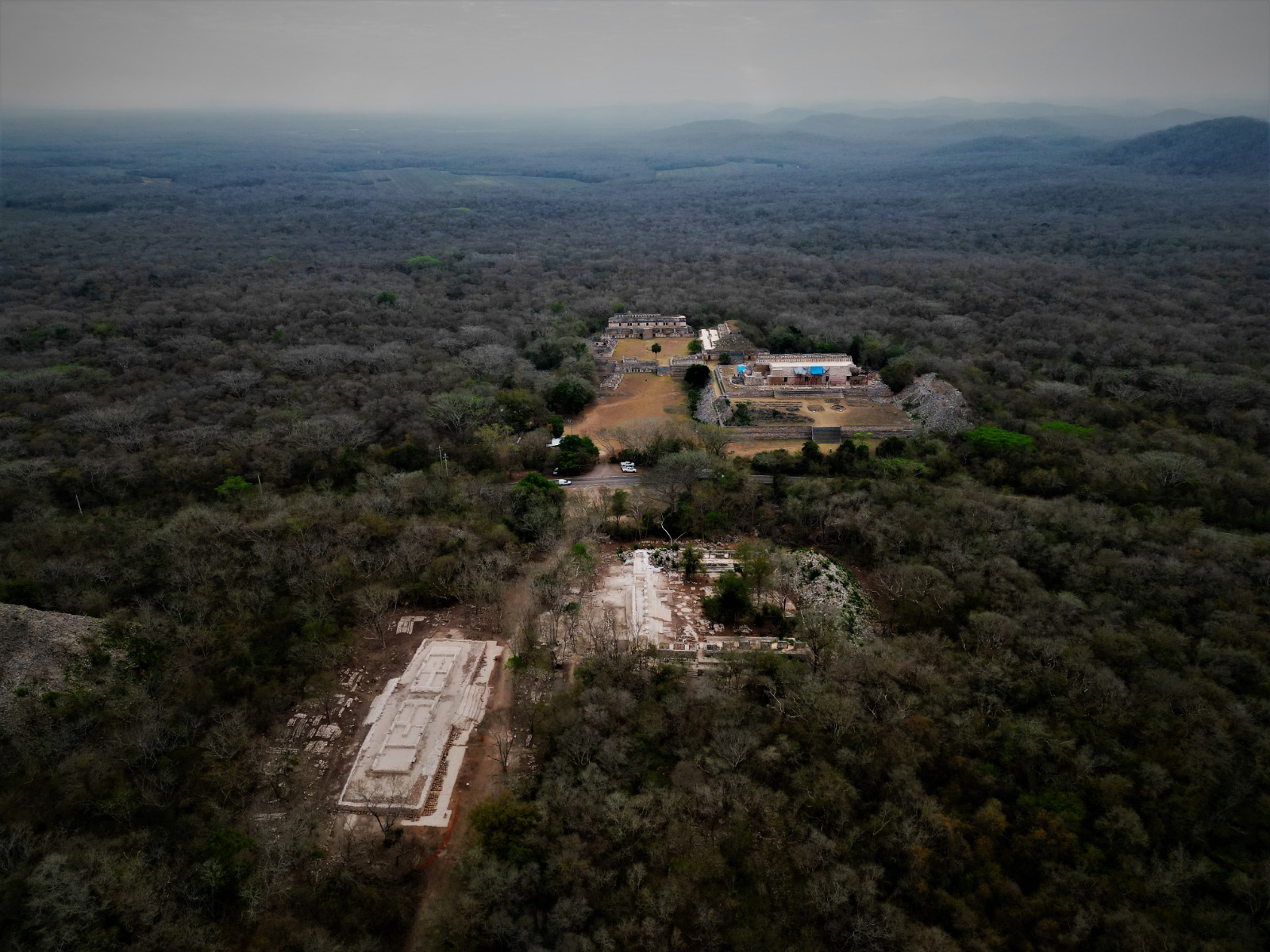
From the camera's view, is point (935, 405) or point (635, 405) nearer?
point (935, 405)

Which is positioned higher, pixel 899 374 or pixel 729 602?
pixel 899 374

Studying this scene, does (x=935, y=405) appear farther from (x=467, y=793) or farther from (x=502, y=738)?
(x=467, y=793)

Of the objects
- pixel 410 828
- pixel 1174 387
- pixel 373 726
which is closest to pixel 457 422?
pixel 373 726

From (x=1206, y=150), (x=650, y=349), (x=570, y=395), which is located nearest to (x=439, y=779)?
Result: (x=570, y=395)

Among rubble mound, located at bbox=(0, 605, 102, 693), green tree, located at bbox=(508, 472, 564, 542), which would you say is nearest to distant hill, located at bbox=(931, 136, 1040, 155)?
green tree, located at bbox=(508, 472, 564, 542)

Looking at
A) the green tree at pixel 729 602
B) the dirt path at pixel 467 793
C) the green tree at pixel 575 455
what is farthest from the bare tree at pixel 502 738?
the green tree at pixel 575 455

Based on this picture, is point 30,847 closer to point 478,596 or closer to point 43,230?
point 478,596

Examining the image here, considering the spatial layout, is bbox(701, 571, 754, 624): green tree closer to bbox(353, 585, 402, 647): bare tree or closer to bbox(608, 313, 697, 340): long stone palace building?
bbox(353, 585, 402, 647): bare tree
